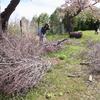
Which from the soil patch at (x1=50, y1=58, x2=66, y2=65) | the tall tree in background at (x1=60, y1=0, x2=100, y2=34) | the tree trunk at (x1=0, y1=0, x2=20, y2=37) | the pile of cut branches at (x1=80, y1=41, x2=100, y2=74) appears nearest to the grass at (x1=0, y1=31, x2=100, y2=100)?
the pile of cut branches at (x1=80, y1=41, x2=100, y2=74)

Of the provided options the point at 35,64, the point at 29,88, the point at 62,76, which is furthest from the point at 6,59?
the point at 62,76

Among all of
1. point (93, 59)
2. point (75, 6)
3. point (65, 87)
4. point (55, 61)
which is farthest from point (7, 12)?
point (75, 6)

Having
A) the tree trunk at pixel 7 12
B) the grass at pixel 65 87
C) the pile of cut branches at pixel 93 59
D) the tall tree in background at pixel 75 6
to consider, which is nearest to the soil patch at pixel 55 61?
the grass at pixel 65 87

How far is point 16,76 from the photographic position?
330 cm

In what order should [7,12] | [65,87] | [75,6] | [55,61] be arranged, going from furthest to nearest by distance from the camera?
[75,6]
[7,12]
[55,61]
[65,87]

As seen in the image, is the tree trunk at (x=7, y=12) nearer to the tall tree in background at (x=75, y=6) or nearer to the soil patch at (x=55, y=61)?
the soil patch at (x=55, y=61)

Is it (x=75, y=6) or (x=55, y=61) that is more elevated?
(x=75, y=6)

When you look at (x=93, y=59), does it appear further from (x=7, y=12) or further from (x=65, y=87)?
(x=7, y=12)

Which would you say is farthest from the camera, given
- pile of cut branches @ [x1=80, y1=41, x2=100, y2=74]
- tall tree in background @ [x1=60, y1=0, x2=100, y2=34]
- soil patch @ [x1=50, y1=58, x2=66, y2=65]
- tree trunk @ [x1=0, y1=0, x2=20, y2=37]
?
tall tree in background @ [x1=60, y1=0, x2=100, y2=34]

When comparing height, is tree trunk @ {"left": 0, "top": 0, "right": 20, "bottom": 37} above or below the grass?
above

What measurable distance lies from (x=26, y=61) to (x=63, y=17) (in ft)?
61.5

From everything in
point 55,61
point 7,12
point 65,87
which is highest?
point 7,12

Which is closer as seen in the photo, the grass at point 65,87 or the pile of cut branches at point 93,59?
the grass at point 65,87

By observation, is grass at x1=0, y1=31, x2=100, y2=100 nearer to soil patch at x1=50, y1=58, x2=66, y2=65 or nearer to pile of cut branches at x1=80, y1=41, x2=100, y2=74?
pile of cut branches at x1=80, y1=41, x2=100, y2=74
